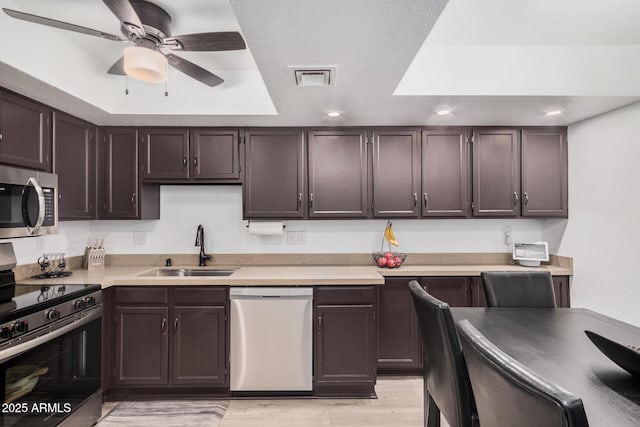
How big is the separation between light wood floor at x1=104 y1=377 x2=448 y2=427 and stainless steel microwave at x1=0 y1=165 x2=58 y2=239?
179 cm

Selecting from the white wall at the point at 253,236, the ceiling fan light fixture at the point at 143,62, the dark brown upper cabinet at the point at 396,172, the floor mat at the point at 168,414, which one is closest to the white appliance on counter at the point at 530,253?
the white wall at the point at 253,236

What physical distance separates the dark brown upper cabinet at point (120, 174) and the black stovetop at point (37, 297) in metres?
0.96

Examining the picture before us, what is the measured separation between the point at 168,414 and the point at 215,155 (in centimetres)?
210

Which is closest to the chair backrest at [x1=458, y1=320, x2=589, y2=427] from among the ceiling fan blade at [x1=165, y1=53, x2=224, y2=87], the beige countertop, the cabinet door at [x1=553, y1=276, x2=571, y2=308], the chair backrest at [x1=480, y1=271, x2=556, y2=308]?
the chair backrest at [x1=480, y1=271, x2=556, y2=308]

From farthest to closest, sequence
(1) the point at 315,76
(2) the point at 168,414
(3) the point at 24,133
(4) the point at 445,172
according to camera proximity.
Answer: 1. (4) the point at 445,172
2. (2) the point at 168,414
3. (3) the point at 24,133
4. (1) the point at 315,76

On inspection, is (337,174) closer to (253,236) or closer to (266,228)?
(266,228)

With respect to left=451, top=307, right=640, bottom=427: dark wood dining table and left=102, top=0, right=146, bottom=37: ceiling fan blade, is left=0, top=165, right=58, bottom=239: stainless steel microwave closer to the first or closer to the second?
left=102, top=0, right=146, bottom=37: ceiling fan blade

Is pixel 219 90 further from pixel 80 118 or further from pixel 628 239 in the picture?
pixel 628 239

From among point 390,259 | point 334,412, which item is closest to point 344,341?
point 334,412

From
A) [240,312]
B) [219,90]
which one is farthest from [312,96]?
[240,312]

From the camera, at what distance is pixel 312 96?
235 centimetres

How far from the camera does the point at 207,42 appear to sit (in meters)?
1.80

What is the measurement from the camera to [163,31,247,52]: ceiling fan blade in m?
1.74

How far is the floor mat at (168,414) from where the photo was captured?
234 centimetres
